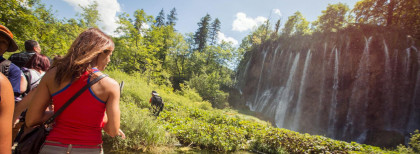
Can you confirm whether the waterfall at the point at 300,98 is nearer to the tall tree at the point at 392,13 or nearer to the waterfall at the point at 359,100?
the waterfall at the point at 359,100

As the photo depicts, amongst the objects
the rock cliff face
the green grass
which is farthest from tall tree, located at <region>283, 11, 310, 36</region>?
the green grass

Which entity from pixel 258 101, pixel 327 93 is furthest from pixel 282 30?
pixel 327 93

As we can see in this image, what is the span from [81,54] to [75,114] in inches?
16.7

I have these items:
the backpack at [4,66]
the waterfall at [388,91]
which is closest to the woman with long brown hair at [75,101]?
the backpack at [4,66]

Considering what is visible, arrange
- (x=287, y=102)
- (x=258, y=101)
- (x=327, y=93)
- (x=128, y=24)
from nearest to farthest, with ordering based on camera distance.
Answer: (x=128, y=24)
(x=327, y=93)
(x=287, y=102)
(x=258, y=101)

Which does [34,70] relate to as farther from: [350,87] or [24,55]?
[350,87]

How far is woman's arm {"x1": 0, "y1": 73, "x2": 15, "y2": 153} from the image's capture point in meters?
0.83

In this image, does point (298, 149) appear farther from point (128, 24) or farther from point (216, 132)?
point (128, 24)

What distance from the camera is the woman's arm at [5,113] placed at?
83 centimetres

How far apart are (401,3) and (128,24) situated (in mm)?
30270

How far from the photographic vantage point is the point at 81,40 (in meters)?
1.42

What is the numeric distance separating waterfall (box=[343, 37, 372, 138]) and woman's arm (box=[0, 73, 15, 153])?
25003 mm

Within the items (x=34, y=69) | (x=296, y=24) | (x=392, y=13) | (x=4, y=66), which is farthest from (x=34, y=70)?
(x=296, y=24)

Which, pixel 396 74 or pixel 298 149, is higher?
pixel 396 74
